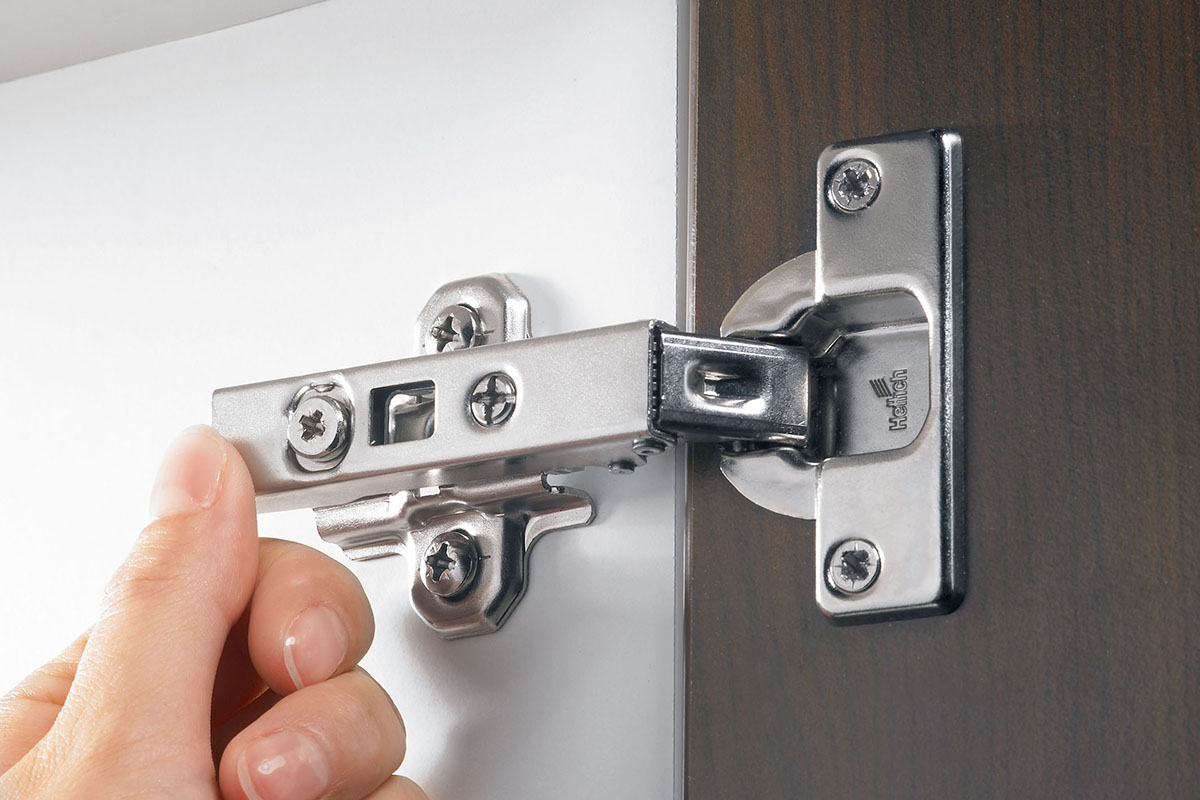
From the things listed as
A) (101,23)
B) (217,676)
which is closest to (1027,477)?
(217,676)

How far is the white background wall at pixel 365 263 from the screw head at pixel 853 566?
0.29 ft

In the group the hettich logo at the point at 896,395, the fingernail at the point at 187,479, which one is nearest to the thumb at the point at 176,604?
the fingernail at the point at 187,479

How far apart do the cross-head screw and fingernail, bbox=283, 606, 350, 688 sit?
0.05 m

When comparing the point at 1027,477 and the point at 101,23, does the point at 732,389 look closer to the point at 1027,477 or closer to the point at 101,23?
the point at 1027,477

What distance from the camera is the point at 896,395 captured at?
405 mm

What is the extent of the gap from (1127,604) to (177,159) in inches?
19.2

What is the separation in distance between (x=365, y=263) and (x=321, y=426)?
0.46ft

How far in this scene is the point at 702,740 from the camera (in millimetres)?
415

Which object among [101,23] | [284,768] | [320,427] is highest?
[101,23]

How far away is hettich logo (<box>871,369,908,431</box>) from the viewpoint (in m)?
0.40

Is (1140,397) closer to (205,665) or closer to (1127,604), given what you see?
(1127,604)

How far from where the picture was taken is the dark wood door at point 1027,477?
0.36 m

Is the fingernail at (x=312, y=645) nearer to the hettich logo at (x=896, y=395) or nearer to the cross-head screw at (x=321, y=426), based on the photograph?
the cross-head screw at (x=321, y=426)

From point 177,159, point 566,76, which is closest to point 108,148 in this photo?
point 177,159
